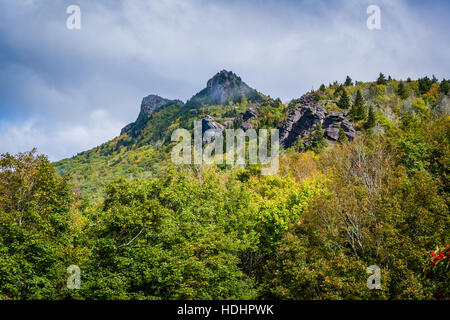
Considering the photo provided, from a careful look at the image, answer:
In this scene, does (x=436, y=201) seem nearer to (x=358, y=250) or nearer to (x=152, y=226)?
(x=358, y=250)

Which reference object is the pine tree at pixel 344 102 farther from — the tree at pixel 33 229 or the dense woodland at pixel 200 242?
the tree at pixel 33 229

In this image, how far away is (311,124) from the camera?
108 meters

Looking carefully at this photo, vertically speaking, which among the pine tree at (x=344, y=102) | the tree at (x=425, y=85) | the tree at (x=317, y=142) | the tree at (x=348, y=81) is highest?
the tree at (x=348, y=81)

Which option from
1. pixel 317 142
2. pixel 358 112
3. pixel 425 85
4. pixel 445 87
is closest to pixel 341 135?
pixel 317 142

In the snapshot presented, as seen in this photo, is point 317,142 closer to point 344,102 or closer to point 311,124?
point 311,124

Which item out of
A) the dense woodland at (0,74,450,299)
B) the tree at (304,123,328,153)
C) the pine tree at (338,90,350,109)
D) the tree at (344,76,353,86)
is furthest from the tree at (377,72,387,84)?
the dense woodland at (0,74,450,299)

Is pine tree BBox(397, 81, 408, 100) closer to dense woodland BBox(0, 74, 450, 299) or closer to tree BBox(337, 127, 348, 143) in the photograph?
tree BBox(337, 127, 348, 143)

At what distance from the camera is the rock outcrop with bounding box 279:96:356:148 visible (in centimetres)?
9162

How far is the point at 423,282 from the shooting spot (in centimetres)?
1465

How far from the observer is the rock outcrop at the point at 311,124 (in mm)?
91625

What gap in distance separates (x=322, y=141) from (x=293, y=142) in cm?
2666

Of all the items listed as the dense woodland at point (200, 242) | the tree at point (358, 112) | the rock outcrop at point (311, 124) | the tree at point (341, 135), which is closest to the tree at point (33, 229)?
the dense woodland at point (200, 242)

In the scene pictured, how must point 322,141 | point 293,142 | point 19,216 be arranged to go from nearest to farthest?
point 19,216 → point 322,141 → point 293,142
